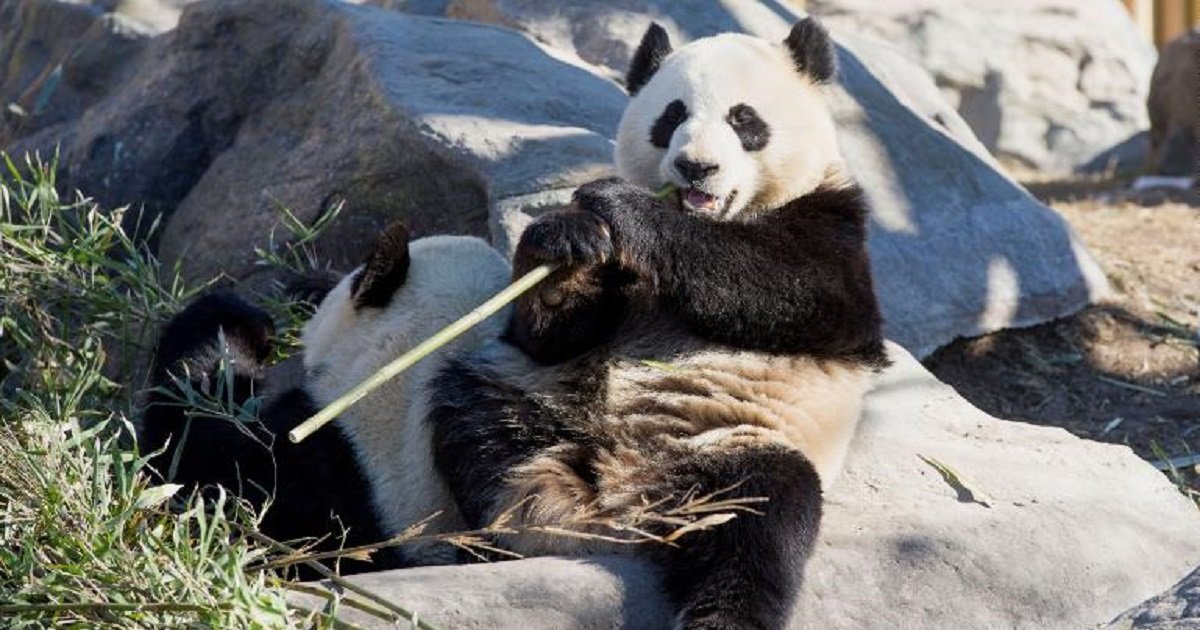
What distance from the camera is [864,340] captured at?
12.0ft

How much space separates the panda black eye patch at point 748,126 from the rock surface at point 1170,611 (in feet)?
4.37

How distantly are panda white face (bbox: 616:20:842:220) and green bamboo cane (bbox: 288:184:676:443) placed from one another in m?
0.14

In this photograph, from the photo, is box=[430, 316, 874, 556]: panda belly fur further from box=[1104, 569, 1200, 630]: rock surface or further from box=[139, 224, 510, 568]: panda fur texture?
box=[1104, 569, 1200, 630]: rock surface

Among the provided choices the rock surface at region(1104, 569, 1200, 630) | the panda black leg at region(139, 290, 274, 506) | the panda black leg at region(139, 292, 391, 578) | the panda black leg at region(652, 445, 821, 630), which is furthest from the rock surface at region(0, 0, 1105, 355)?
the rock surface at region(1104, 569, 1200, 630)

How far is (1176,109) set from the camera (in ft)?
30.8

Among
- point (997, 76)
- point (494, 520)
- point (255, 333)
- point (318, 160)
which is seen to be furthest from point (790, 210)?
point (997, 76)

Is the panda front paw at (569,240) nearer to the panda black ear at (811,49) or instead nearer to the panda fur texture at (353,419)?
the panda fur texture at (353,419)

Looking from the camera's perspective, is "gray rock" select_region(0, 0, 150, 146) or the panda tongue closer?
the panda tongue

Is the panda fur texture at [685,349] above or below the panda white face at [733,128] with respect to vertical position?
below

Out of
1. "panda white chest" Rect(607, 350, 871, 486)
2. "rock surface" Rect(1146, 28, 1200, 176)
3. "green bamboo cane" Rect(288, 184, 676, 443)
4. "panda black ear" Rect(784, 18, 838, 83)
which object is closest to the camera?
"green bamboo cane" Rect(288, 184, 676, 443)

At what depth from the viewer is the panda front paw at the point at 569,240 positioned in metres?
3.37

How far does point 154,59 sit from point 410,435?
10.0 feet

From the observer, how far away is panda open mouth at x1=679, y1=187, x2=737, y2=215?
360 cm

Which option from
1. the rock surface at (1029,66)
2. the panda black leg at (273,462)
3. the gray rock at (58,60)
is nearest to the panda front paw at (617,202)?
the panda black leg at (273,462)
